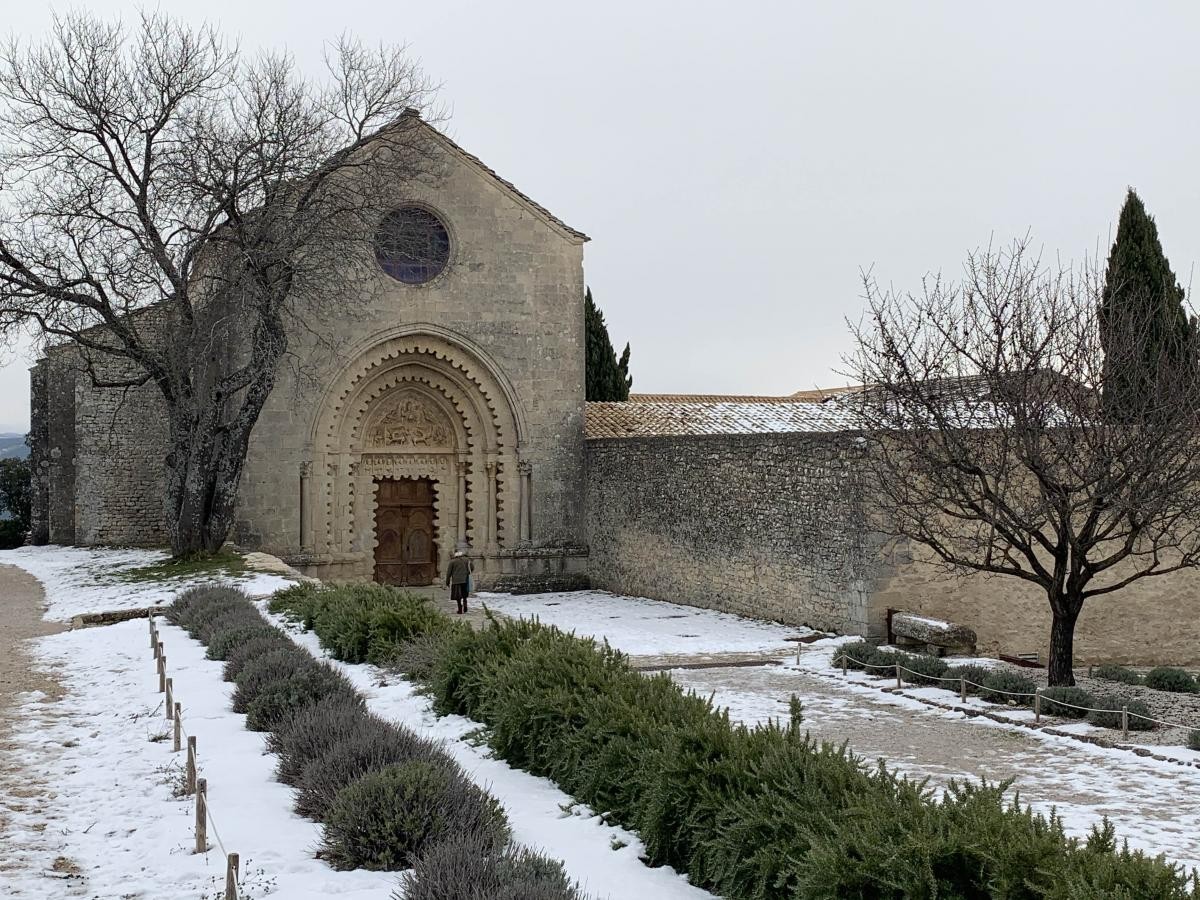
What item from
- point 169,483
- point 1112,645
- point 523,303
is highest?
point 523,303

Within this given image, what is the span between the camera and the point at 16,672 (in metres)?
11.1

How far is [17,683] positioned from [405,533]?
13.3 metres

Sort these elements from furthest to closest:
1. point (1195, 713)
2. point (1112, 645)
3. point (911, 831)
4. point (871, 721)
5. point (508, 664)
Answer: point (1112, 645) < point (1195, 713) < point (871, 721) < point (508, 664) < point (911, 831)

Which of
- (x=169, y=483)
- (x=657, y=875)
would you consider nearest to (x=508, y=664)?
(x=657, y=875)

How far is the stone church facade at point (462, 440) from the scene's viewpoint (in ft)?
69.9

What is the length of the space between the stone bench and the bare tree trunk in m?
1.90

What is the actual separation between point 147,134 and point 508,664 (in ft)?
49.9

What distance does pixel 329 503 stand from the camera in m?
22.1

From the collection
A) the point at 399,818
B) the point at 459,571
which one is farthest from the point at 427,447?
the point at 399,818

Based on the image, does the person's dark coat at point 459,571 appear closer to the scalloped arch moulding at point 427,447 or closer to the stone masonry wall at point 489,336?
the scalloped arch moulding at point 427,447

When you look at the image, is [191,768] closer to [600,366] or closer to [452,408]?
[452,408]

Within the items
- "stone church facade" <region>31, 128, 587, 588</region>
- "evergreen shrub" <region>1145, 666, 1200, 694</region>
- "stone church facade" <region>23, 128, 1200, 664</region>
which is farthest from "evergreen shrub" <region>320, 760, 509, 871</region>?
"stone church facade" <region>31, 128, 587, 588</region>

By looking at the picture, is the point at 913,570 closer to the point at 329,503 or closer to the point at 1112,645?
the point at 1112,645

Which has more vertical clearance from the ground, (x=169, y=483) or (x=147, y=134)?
(x=147, y=134)
